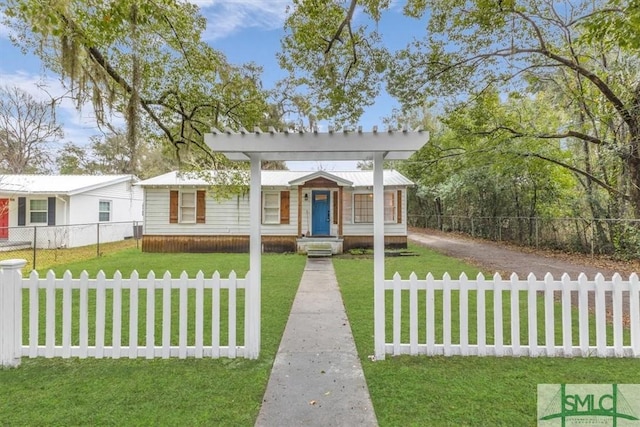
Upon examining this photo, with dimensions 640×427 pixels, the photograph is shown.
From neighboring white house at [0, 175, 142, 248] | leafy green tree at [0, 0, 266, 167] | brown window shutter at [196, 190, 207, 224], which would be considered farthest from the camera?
neighboring white house at [0, 175, 142, 248]

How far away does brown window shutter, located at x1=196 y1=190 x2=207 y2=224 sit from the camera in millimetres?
13391

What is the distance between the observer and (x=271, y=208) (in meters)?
13.6

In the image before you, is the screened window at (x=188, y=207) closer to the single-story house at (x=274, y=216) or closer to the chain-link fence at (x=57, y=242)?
the single-story house at (x=274, y=216)

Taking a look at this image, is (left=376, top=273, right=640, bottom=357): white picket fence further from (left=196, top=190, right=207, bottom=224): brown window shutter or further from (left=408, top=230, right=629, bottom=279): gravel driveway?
(left=196, top=190, right=207, bottom=224): brown window shutter

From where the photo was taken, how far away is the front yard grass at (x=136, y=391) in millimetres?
2541

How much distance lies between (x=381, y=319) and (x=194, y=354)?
2.13m

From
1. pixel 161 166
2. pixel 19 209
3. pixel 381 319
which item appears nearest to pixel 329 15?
pixel 381 319

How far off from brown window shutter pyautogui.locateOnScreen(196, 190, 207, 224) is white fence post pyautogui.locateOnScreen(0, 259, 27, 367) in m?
10.1

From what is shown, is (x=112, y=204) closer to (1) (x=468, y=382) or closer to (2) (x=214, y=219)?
(2) (x=214, y=219)

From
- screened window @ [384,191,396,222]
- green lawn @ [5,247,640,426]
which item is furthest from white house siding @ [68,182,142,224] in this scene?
green lawn @ [5,247,640,426]

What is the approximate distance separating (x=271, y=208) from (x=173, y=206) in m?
3.99

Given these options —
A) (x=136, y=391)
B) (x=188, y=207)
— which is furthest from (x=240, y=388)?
(x=188, y=207)

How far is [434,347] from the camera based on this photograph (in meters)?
3.68

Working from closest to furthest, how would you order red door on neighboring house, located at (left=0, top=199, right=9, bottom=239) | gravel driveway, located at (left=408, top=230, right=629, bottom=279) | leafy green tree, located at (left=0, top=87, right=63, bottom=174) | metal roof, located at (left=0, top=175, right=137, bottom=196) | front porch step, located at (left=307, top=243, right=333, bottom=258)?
1. gravel driveway, located at (left=408, top=230, right=629, bottom=279)
2. front porch step, located at (left=307, top=243, right=333, bottom=258)
3. metal roof, located at (left=0, top=175, right=137, bottom=196)
4. red door on neighboring house, located at (left=0, top=199, right=9, bottom=239)
5. leafy green tree, located at (left=0, top=87, right=63, bottom=174)
